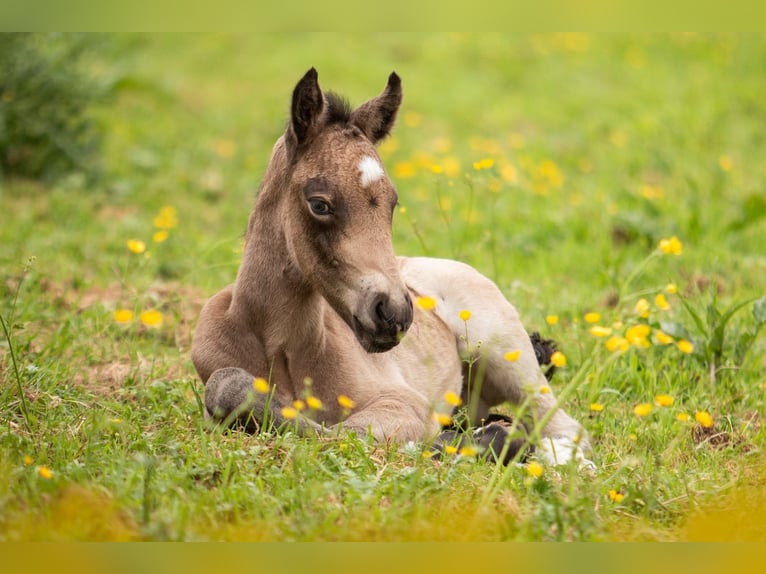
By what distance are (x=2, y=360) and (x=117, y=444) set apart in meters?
1.54

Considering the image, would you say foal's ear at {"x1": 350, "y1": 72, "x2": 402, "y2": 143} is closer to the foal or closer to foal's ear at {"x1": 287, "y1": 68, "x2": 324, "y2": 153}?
the foal

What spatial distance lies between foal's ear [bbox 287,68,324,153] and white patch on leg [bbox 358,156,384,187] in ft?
1.19

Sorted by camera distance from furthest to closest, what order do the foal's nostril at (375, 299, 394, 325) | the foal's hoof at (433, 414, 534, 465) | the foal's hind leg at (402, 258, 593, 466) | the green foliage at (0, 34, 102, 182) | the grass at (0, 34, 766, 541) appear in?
the green foliage at (0, 34, 102, 182), the foal's hind leg at (402, 258, 593, 466), the foal's hoof at (433, 414, 534, 465), the foal's nostril at (375, 299, 394, 325), the grass at (0, 34, 766, 541)

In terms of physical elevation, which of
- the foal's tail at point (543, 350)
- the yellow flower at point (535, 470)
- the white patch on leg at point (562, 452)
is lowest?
the white patch on leg at point (562, 452)

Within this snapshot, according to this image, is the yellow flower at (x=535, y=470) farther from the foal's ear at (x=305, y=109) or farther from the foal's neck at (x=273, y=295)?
the foal's ear at (x=305, y=109)

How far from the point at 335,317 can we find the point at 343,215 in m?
1.00

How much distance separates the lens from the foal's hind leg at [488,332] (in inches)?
217

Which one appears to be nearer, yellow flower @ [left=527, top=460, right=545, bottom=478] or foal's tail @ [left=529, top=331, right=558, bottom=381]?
yellow flower @ [left=527, top=460, right=545, bottom=478]

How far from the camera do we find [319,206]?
14.5 feet

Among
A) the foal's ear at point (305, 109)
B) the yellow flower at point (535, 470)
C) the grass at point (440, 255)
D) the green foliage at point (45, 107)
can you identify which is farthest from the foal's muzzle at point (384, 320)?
the green foliage at point (45, 107)

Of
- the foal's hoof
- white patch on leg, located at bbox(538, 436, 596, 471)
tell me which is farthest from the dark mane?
white patch on leg, located at bbox(538, 436, 596, 471)

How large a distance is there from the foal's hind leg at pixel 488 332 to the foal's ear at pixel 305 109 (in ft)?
4.82

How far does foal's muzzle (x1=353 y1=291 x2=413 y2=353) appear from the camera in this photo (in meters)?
4.20

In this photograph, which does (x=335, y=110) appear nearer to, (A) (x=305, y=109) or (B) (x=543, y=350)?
(A) (x=305, y=109)
